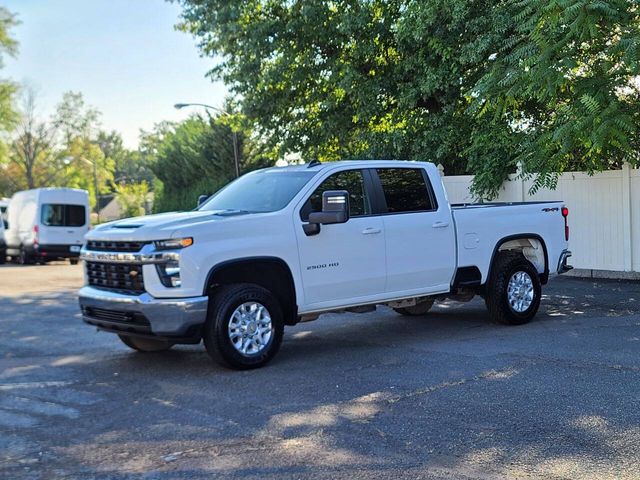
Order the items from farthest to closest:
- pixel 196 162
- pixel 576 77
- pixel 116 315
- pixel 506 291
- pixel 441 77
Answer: pixel 196 162 < pixel 441 77 < pixel 576 77 < pixel 506 291 < pixel 116 315

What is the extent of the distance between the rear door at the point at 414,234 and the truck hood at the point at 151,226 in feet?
6.40

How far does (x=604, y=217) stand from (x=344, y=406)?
32.7 feet

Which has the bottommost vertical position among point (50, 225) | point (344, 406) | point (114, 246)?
point (344, 406)

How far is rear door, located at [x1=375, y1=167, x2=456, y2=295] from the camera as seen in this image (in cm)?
823

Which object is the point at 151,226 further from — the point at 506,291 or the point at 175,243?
the point at 506,291

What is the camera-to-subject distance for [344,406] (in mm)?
5844

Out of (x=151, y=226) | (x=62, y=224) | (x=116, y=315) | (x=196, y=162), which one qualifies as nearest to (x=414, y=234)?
(x=151, y=226)

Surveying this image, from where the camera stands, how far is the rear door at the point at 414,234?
8.23 metres

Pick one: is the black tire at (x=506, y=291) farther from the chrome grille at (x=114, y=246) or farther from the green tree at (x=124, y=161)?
the green tree at (x=124, y=161)

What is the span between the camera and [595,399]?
588 centimetres

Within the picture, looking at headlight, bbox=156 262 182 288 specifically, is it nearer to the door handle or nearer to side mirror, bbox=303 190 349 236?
side mirror, bbox=303 190 349 236

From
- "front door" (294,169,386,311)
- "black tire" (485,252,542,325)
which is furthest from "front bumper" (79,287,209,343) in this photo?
"black tire" (485,252,542,325)

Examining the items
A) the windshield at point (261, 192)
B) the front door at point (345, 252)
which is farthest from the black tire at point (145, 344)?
the front door at point (345, 252)

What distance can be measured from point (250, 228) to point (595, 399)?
134 inches
